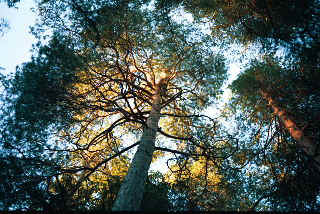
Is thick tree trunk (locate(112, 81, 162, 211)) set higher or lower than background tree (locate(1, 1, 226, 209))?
lower

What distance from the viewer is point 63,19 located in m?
5.72

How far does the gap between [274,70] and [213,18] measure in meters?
3.23

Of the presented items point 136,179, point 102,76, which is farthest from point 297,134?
point 102,76

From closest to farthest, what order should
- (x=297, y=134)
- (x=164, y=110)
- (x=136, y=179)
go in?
1. (x=136, y=179)
2. (x=297, y=134)
3. (x=164, y=110)

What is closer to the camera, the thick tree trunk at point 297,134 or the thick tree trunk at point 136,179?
the thick tree trunk at point 136,179

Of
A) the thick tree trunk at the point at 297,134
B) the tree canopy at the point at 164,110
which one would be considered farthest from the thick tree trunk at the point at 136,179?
the thick tree trunk at the point at 297,134

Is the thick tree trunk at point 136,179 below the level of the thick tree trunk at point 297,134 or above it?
below

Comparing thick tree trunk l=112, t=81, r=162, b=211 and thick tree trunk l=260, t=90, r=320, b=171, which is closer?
thick tree trunk l=112, t=81, r=162, b=211

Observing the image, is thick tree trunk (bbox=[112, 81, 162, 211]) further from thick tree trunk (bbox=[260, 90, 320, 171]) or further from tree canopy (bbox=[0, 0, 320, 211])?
thick tree trunk (bbox=[260, 90, 320, 171])

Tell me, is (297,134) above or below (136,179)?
above

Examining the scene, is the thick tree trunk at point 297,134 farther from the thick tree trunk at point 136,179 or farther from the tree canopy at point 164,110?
the thick tree trunk at point 136,179

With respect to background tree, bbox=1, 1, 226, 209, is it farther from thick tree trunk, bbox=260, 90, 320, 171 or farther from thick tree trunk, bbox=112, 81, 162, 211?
thick tree trunk, bbox=260, 90, 320, 171

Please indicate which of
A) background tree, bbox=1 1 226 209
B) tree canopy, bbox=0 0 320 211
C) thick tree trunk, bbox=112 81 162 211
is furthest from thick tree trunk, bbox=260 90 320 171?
thick tree trunk, bbox=112 81 162 211

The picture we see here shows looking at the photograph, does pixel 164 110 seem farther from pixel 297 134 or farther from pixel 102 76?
pixel 297 134
